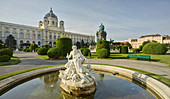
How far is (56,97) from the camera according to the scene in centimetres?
320

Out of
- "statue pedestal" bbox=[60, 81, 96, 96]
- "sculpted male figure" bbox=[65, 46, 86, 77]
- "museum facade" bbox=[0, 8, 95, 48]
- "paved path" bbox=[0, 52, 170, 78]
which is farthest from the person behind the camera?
"museum facade" bbox=[0, 8, 95, 48]

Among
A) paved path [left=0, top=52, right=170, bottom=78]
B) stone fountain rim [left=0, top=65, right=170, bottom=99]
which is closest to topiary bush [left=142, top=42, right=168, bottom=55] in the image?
paved path [left=0, top=52, right=170, bottom=78]

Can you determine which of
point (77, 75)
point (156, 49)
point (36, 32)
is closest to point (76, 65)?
point (77, 75)

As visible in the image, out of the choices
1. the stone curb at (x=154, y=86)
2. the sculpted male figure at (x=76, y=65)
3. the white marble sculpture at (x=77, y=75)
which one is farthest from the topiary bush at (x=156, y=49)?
the sculpted male figure at (x=76, y=65)

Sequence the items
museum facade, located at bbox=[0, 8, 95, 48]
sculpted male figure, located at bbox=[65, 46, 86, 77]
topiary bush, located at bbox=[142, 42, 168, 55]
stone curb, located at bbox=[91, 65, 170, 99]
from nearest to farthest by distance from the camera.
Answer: stone curb, located at bbox=[91, 65, 170, 99] < sculpted male figure, located at bbox=[65, 46, 86, 77] < topiary bush, located at bbox=[142, 42, 168, 55] < museum facade, located at bbox=[0, 8, 95, 48]

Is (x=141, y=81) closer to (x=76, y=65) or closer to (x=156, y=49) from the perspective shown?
(x=76, y=65)

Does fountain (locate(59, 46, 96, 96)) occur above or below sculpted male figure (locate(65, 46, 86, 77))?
below

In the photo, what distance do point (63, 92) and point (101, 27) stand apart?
29994mm

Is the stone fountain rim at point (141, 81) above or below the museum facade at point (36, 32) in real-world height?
below

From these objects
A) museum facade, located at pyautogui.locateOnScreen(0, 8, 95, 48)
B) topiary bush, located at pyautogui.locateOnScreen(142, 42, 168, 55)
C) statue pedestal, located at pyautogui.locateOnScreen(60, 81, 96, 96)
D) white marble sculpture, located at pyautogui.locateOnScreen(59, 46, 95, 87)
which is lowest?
statue pedestal, located at pyautogui.locateOnScreen(60, 81, 96, 96)

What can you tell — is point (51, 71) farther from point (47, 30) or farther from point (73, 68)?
point (47, 30)

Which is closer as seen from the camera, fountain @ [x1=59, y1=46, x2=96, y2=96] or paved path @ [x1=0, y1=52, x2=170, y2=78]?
fountain @ [x1=59, y1=46, x2=96, y2=96]

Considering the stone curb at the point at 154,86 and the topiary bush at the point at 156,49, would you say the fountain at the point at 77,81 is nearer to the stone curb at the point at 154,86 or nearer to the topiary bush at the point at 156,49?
the stone curb at the point at 154,86

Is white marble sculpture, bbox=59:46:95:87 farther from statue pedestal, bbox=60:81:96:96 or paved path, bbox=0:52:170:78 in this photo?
paved path, bbox=0:52:170:78
